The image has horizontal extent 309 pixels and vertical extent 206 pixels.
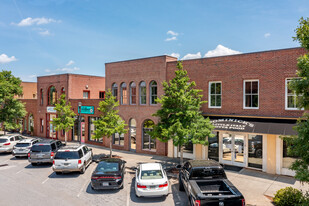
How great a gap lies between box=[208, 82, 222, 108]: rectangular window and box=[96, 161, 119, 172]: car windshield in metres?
9.31

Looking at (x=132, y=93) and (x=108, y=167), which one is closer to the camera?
(x=108, y=167)

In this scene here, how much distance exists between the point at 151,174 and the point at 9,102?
2774cm

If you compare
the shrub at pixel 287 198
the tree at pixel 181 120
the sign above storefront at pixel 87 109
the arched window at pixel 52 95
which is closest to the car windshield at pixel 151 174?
the tree at pixel 181 120

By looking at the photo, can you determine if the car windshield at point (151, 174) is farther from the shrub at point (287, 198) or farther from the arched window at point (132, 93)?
the arched window at point (132, 93)

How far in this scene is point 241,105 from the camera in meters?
17.4

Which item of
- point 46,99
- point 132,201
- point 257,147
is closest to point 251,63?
point 257,147

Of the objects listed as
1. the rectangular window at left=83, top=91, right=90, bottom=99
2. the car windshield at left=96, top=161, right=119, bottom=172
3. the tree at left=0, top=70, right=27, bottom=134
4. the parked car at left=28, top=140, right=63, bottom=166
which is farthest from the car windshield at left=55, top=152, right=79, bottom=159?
the tree at left=0, top=70, right=27, bottom=134

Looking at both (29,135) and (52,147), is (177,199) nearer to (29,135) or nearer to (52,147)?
(52,147)

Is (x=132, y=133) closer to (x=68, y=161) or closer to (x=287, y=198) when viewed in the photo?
(x=68, y=161)

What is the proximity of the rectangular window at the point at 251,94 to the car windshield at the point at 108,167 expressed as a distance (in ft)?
33.8

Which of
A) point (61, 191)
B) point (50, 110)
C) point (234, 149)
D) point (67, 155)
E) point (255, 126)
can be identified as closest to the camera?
point (61, 191)

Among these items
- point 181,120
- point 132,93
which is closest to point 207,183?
point 181,120

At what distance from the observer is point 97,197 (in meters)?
12.3

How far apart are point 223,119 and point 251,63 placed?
452 cm
